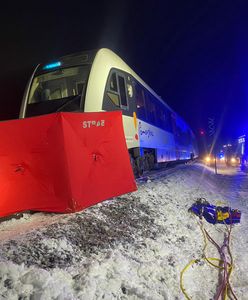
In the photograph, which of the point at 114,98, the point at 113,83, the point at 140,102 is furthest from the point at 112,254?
the point at 140,102

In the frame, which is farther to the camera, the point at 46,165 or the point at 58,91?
the point at 58,91

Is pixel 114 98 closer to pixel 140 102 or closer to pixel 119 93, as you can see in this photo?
pixel 119 93

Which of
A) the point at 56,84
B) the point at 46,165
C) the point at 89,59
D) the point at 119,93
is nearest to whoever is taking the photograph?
the point at 46,165

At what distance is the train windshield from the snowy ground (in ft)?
9.11

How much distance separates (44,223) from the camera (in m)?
4.52

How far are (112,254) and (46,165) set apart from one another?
6.23ft

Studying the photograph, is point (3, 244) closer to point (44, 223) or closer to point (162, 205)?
point (44, 223)

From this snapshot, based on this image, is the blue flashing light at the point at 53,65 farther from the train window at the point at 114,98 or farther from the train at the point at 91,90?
the train window at the point at 114,98

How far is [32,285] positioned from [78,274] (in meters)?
0.55

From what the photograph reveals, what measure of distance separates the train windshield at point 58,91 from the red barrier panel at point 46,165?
2.16 m

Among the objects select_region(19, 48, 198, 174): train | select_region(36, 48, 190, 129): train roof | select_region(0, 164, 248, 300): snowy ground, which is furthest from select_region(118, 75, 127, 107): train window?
select_region(0, 164, 248, 300): snowy ground

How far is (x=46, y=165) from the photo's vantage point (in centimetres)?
497

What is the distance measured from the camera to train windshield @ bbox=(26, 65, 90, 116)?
7.30 m

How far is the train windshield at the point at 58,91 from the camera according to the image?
7.30 meters
